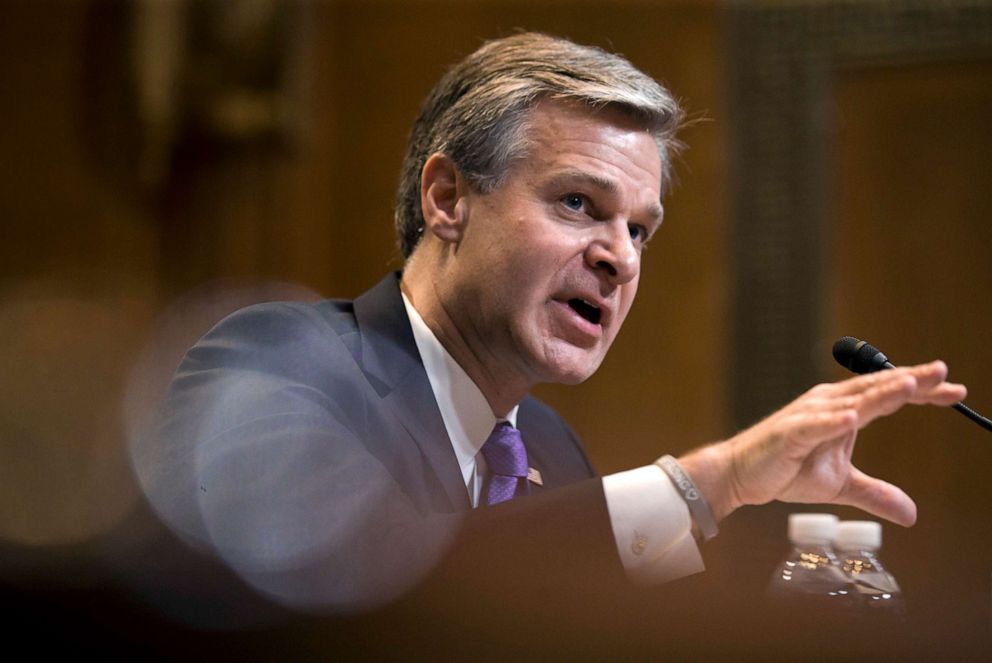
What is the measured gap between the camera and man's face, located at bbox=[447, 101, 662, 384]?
175cm

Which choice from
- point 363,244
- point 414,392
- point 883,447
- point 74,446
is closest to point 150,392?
point 74,446

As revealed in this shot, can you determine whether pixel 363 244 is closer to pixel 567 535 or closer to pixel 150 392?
pixel 150 392

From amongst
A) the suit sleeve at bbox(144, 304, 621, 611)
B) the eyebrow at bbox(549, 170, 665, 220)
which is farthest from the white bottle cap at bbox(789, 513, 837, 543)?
the eyebrow at bbox(549, 170, 665, 220)

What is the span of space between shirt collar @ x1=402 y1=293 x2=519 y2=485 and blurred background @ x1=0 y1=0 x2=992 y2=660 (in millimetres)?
1902

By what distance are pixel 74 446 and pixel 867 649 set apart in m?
3.12

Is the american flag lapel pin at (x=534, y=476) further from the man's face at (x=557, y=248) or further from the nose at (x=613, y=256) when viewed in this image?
the nose at (x=613, y=256)

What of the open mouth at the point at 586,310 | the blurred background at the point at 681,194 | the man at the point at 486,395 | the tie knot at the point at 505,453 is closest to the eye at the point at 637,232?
the man at the point at 486,395

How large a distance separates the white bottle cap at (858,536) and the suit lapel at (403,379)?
53 centimetres

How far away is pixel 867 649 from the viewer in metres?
0.63

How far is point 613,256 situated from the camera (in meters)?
1.76

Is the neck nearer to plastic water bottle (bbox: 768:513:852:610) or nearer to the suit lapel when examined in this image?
the suit lapel

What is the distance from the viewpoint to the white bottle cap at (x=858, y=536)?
1.56 metres

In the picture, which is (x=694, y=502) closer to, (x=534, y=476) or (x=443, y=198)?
(x=534, y=476)

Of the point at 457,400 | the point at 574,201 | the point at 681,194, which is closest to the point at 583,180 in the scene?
the point at 574,201
